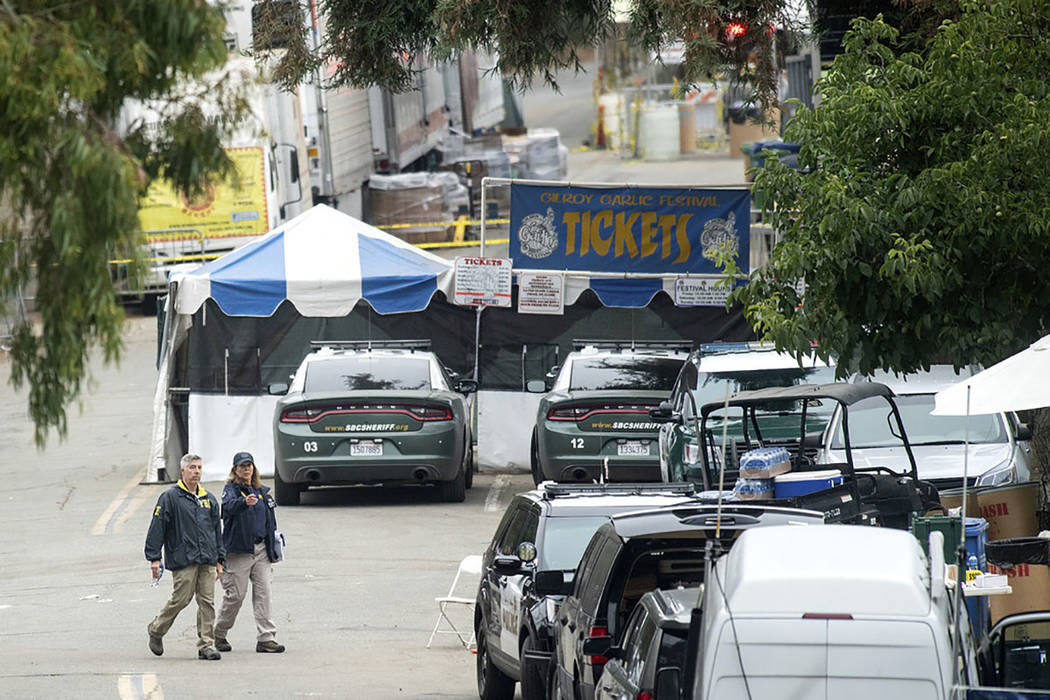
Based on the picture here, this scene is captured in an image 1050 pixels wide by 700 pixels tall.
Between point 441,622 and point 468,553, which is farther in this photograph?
point 468,553

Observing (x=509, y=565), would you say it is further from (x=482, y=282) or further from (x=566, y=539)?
(x=482, y=282)

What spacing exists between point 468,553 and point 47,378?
408 inches

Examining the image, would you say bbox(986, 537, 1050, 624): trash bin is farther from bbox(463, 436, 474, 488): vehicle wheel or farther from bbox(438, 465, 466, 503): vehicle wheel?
bbox(463, 436, 474, 488): vehicle wheel

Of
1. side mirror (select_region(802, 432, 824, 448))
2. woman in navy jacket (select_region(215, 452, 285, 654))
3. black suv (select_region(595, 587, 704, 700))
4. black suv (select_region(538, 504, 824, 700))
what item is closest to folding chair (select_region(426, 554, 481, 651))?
woman in navy jacket (select_region(215, 452, 285, 654))

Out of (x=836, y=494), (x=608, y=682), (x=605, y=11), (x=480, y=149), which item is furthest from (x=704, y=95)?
(x=608, y=682)

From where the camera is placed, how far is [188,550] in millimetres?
12328

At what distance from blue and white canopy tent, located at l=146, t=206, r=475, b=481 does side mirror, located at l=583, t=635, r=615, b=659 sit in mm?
11965

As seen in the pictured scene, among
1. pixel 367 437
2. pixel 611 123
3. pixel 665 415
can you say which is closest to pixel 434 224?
pixel 611 123

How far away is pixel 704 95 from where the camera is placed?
60.6m

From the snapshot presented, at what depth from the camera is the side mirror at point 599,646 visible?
26.5 ft

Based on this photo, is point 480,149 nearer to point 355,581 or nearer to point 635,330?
point 635,330

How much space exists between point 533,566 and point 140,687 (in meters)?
2.91

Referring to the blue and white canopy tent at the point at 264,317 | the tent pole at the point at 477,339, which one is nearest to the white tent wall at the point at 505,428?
the tent pole at the point at 477,339

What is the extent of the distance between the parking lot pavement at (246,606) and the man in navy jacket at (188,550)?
0.30m
